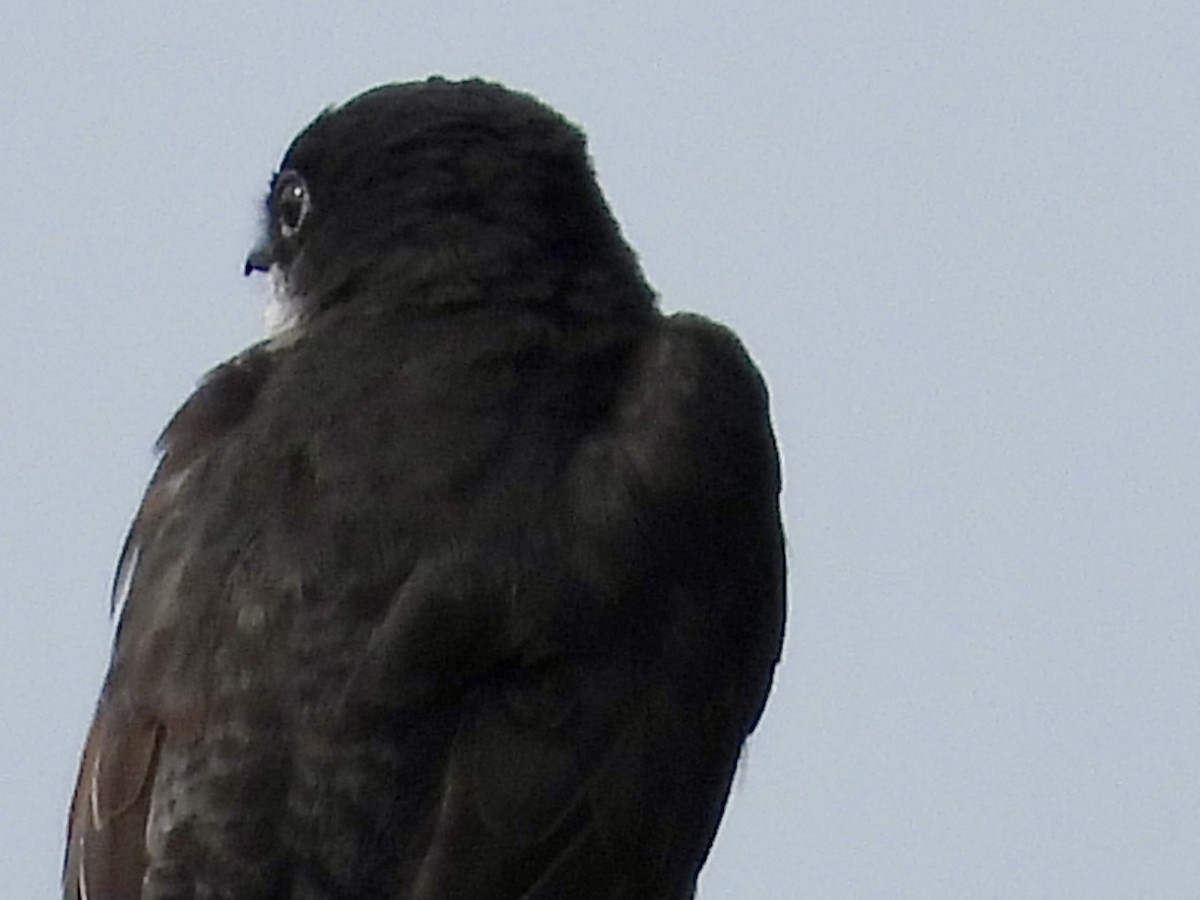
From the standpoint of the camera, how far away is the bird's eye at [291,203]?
5.71 meters

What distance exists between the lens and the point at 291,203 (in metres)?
5.75

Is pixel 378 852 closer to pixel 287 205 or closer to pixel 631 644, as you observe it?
pixel 631 644

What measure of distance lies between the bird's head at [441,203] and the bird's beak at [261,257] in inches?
4.2

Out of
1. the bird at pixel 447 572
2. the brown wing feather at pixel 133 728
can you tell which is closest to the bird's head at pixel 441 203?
the bird at pixel 447 572

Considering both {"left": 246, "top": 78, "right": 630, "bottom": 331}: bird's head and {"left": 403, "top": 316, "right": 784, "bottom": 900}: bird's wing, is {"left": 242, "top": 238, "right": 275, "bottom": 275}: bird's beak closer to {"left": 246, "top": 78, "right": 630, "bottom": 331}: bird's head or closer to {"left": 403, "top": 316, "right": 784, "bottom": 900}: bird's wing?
{"left": 246, "top": 78, "right": 630, "bottom": 331}: bird's head

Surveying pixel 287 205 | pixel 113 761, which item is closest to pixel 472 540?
pixel 113 761

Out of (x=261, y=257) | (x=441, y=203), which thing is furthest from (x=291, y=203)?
(x=441, y=203)

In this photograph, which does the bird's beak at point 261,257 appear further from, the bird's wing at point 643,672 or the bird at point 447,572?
the bird's wing at point 643,672

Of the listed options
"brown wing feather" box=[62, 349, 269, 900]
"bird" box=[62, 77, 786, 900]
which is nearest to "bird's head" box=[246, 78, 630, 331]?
"bird" box=[62, 77, 786, 900]

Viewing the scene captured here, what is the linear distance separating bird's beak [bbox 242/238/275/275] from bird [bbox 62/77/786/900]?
8.3 inches

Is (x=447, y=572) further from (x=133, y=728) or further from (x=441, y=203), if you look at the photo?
(x=441, y=203)

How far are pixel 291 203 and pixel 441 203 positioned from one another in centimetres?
39

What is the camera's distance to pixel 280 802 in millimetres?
4738

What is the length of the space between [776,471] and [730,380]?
6.3 inches
